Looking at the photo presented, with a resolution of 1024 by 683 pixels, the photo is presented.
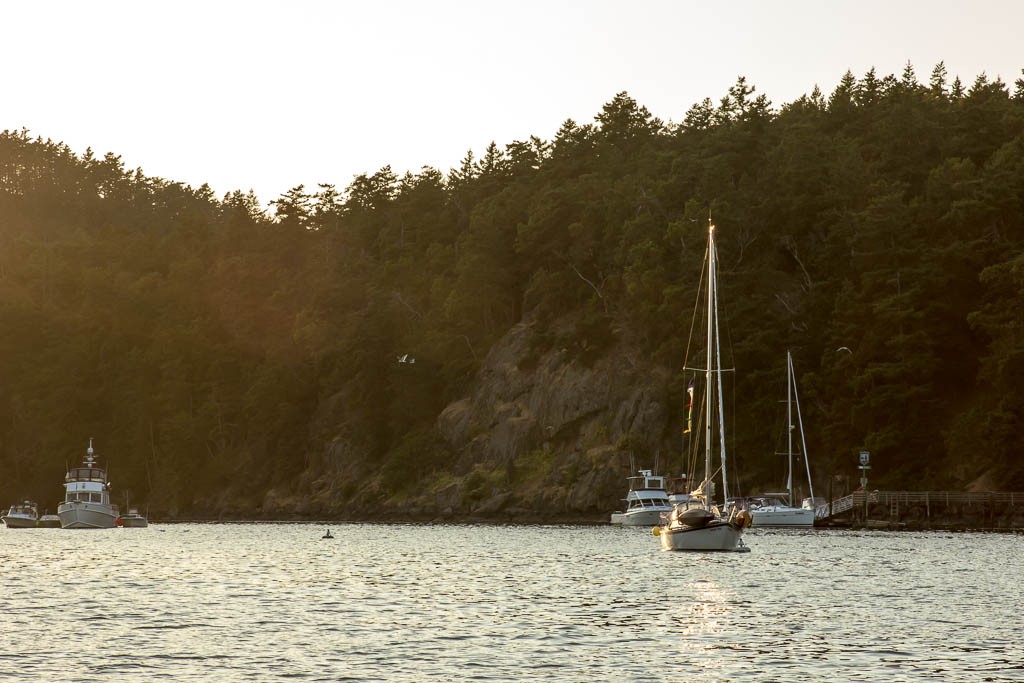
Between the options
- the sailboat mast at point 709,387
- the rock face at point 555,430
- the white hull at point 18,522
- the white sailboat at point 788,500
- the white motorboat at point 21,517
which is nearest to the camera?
the sailboat mast at point 709,387

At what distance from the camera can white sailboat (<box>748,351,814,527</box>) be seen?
106m

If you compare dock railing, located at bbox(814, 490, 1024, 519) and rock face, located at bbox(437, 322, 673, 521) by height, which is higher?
rock face, located at bbox(437, 322, 673, 521)

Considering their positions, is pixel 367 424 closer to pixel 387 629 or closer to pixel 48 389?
pixel 48 389

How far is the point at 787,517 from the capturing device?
106m

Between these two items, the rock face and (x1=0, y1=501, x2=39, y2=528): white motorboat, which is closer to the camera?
the rock face

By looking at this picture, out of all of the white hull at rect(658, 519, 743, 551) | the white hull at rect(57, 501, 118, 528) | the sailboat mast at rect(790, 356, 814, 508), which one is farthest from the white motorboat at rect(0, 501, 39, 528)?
the white hull at rect(658, 519, 743, 551)

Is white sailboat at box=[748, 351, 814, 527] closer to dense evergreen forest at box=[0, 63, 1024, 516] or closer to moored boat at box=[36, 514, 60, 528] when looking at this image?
dense evergreen forest at box=[0, 63, 1024, 516]

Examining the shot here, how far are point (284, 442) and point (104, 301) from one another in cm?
4911

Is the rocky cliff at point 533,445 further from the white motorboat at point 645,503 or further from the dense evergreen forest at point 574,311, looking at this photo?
the white motorboat at point 645,503

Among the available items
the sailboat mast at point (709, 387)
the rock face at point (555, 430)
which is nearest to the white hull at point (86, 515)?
the rock face at point (555, 430)

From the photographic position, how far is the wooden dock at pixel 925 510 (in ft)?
321

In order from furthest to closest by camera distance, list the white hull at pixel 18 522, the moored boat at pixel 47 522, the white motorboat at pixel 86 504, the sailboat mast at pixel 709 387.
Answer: the moored boat at pixel 47 522 → the white hull at pixel 18 522 → the white motorboat at pixel 86 504 → the sailboat mast at pixel 709 387

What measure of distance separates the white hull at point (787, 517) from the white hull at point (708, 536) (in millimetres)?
33884

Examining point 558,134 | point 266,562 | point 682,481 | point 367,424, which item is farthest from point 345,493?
point 266,562
